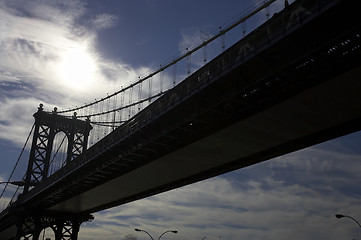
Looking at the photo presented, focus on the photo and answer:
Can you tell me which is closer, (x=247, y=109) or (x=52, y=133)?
(x=247, y=109)

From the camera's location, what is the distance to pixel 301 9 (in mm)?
21234

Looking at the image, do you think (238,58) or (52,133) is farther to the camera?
(52,133)

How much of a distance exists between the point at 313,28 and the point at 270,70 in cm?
436

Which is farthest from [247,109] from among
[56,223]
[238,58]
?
[56,223]

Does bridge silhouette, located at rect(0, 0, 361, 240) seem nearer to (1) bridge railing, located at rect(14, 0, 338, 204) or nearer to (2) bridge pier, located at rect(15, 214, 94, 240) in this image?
(1) bridge railing, located at rect(14, 0, 338, 204)

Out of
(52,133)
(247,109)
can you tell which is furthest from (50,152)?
(247,109)

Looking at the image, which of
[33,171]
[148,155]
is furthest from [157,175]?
[33,171]

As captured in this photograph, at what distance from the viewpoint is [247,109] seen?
2903 cm

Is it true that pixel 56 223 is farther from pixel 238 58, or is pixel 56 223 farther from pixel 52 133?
pixel 238 58

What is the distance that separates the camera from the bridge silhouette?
21.8m

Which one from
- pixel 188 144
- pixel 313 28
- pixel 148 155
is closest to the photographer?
pixel 313 28

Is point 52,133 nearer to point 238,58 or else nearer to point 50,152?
point 50,152

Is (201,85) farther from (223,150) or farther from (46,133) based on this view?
(46,133)

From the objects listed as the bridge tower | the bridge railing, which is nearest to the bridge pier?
the bridge tower
